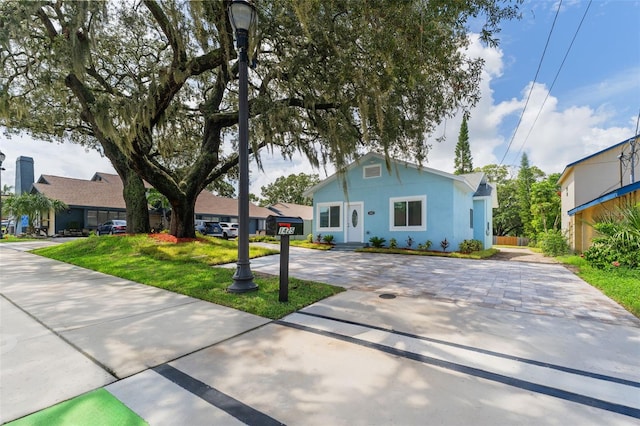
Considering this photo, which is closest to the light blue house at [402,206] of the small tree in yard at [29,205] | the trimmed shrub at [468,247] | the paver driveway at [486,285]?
the trimmed shrub at [468,247]

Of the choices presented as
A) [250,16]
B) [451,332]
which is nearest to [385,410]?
[451,332]

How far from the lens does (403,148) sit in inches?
356

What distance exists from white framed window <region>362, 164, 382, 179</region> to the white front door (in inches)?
56.6

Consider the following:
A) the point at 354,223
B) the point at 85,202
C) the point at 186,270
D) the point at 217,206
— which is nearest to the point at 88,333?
the point at 186,270

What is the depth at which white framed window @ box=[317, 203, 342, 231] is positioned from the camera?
48.8 feet

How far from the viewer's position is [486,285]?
5887 mm

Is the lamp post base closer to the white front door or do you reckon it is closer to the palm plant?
the palm plant

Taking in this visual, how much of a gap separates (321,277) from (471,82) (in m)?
5.79

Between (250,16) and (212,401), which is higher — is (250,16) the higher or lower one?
the higher one

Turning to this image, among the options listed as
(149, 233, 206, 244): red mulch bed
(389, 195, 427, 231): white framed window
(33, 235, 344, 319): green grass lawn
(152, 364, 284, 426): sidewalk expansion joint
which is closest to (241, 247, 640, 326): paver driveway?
(33, 235, 344, 319): green grass lawn

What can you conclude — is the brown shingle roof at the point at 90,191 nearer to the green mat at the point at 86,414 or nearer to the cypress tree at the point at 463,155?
the green mat at the point at 86,414

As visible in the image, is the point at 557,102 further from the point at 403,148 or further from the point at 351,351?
the point at 351,351

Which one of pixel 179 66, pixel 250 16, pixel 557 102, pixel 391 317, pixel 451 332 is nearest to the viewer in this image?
pixel 451 332

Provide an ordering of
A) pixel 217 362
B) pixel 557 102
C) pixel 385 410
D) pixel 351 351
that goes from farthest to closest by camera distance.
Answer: pixel 557 102
pixel 351 351
pixel 217 362
pixel 385 410
